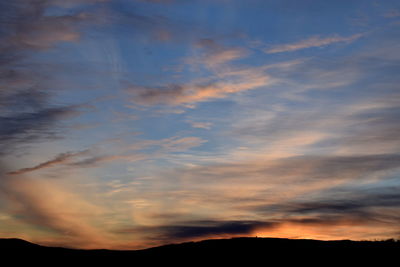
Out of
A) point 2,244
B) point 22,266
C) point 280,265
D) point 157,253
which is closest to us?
point 280,265

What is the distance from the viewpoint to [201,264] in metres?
23.5

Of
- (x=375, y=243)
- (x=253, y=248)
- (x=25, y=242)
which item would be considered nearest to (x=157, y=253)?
(x=253, y=248)

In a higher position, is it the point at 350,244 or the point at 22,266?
the point at 350,244

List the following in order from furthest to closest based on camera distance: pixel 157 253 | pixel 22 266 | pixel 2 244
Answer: pixel 2 244
pixel 157 253
pixel 22 266

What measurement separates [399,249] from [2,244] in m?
22.7

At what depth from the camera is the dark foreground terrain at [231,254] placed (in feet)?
76.1

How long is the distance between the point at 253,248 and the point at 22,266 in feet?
39.9

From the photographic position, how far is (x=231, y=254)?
24719mm

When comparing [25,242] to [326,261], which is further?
[25,242]

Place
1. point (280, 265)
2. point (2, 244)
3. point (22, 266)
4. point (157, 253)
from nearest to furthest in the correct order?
1. point (280, 265)
2. point (22, 266)
3. point (157, 253)
4. point (2, 244)

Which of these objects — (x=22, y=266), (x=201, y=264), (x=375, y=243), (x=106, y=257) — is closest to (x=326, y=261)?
(x=375, y=243)

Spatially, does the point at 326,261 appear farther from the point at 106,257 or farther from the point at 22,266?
the point at 22,266

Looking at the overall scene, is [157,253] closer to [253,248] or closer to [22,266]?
[253,248]

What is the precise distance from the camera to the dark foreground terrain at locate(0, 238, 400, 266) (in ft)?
76.1
